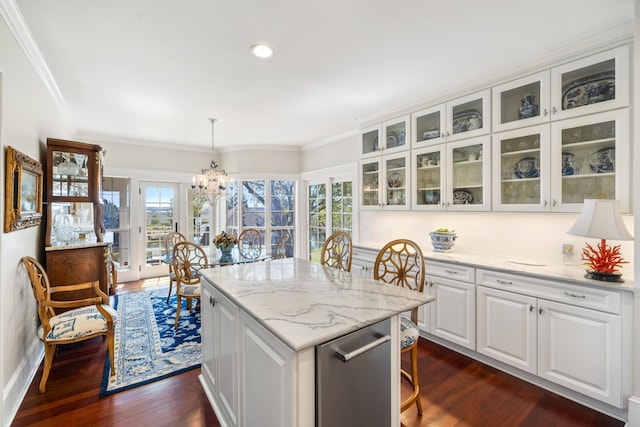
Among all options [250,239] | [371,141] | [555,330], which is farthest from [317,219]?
[555,330]

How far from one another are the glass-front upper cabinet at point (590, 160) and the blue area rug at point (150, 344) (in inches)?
136

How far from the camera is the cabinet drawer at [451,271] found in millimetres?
2668

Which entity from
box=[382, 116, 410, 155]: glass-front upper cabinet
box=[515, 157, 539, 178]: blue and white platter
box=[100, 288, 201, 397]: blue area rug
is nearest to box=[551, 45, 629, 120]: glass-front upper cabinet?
box=[515, 157, 539, 178]: blue and white platter

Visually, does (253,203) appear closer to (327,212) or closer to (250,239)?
(250,239)

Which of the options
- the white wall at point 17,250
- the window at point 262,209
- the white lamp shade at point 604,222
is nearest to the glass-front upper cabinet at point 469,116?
the white lamp shade at point 604,222

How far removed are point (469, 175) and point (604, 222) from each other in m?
1.20

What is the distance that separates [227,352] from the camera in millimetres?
1729

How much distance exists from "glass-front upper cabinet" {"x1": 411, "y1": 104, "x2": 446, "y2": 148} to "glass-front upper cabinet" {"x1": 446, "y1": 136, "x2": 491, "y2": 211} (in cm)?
21

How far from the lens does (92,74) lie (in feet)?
9.12

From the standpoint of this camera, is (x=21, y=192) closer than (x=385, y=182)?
Yes

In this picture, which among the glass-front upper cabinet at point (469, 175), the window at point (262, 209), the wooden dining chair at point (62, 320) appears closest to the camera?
the wooden dining chair at point (62, 320)

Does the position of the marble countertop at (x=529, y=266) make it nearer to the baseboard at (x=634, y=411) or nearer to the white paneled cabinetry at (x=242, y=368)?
the baseboard at (x=634, y=411)

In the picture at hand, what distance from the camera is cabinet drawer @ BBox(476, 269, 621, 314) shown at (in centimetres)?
196

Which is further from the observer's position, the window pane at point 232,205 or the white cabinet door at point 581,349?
the window pane at point 232,205
